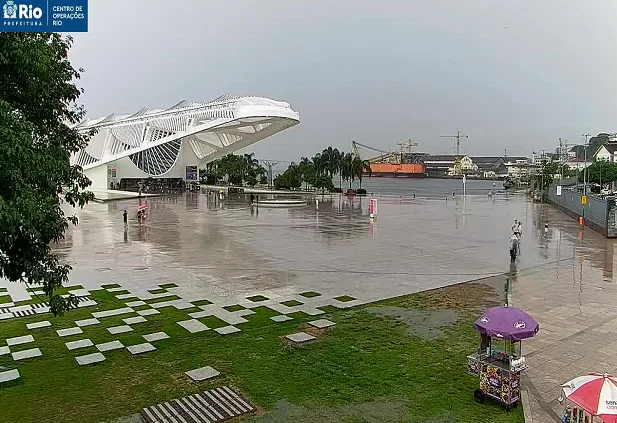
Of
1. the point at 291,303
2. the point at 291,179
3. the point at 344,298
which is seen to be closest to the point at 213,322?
the point at 291,303

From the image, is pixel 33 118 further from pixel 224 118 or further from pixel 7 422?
pixel 224 118

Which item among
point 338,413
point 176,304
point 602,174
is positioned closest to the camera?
point 338,413

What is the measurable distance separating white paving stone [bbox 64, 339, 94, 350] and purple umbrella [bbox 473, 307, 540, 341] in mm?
7002

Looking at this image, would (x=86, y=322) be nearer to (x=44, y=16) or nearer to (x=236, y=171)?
(x=44, y=16)

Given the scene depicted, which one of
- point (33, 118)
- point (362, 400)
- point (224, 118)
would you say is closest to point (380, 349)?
point (362, 400)

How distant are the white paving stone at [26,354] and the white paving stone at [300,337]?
178 inches

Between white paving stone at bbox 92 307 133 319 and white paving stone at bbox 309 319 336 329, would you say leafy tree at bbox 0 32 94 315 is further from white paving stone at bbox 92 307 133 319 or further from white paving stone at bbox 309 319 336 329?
white paving stone at bbox 309 319 336 329

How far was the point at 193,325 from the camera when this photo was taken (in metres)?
10.9

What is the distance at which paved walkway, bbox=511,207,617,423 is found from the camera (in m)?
8.17

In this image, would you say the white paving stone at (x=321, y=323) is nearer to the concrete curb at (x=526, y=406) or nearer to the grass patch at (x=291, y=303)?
the grass patch at (x=291, y=303)

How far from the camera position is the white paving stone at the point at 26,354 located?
29.4 feet

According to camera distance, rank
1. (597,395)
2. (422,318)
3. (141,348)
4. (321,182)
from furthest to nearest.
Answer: (321,182) → (422,318) → (141,348) → (597,395)

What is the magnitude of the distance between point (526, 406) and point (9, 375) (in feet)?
26.0

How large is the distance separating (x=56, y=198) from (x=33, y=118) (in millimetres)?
997
